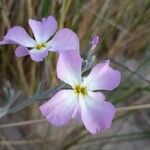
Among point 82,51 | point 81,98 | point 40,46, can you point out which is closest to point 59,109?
point 81,98

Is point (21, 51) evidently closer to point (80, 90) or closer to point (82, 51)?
point (80, 90)

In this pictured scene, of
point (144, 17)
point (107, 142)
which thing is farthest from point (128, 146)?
point (144, 17)

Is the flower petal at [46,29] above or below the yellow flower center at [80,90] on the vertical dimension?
above

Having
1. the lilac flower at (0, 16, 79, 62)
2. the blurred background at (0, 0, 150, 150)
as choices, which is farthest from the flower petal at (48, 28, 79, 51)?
the blurred background at (0, 0, 150, 150)

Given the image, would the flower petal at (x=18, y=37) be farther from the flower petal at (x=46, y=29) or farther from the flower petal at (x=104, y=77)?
the flower petal at (x=104, y=77)

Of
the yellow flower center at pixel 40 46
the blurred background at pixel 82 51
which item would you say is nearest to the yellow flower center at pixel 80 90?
the yellow flower center at pixel 40 46

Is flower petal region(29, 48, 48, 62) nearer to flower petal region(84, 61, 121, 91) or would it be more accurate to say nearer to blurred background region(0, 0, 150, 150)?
flower petal region(84, 61, 121, 91)
